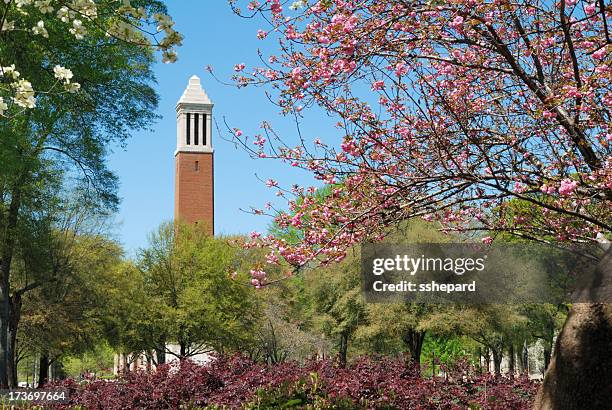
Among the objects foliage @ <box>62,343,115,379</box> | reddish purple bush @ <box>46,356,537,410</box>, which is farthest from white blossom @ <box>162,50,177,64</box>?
foliage @ <box>62,343,115,379</box>

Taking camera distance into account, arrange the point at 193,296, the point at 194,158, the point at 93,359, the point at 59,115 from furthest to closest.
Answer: the point at 194,158, the point at 93,359, the point at 193,296, the point at 59,115

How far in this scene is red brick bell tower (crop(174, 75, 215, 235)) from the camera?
66.7 m

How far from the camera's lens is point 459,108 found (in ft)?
28.4

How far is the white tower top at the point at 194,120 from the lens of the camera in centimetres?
7081

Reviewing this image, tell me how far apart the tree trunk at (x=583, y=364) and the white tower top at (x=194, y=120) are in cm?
6474

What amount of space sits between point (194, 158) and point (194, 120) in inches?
207

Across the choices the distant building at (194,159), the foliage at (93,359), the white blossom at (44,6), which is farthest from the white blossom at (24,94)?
the distant building at (194,159)

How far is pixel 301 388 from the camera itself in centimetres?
1149

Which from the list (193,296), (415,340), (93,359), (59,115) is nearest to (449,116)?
(59,115)

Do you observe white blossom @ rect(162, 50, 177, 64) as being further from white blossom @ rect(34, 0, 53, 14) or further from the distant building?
the distant building

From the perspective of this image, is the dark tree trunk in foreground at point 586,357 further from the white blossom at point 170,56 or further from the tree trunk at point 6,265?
the tree trunk at point 6,265

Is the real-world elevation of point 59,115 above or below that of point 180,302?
above

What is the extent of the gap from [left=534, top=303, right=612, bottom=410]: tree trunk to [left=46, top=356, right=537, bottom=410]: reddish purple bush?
3804 mm

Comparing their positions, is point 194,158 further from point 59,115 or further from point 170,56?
point 170,56
